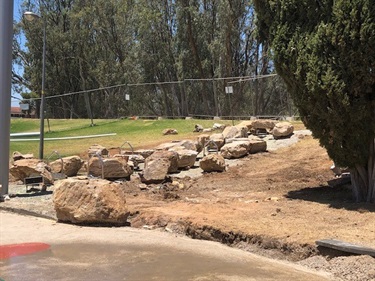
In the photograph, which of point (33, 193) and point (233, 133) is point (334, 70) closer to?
point (33, 193)

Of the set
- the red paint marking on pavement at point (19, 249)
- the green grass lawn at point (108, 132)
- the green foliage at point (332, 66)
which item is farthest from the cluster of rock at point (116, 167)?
the green foliage at point (332, 66)

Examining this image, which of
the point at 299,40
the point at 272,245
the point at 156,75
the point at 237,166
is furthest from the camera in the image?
the point at 156,75

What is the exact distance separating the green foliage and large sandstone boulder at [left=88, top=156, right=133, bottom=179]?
557 centimetres

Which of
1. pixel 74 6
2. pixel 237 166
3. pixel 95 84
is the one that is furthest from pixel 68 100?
pixel 237 166

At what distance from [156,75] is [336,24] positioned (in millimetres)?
35875

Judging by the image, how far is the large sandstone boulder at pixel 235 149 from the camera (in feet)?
55.2

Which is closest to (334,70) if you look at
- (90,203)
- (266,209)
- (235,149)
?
(266,209)

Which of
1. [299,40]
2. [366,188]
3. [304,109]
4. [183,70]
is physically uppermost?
[183,70]

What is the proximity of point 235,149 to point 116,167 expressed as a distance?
488 centimetres

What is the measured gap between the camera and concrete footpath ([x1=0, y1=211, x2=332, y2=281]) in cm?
600

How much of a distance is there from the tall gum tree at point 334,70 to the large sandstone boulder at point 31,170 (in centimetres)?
703

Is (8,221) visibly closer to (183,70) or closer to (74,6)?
(183,70)

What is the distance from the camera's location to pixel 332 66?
9359mm

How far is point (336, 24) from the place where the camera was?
9.27 metres
